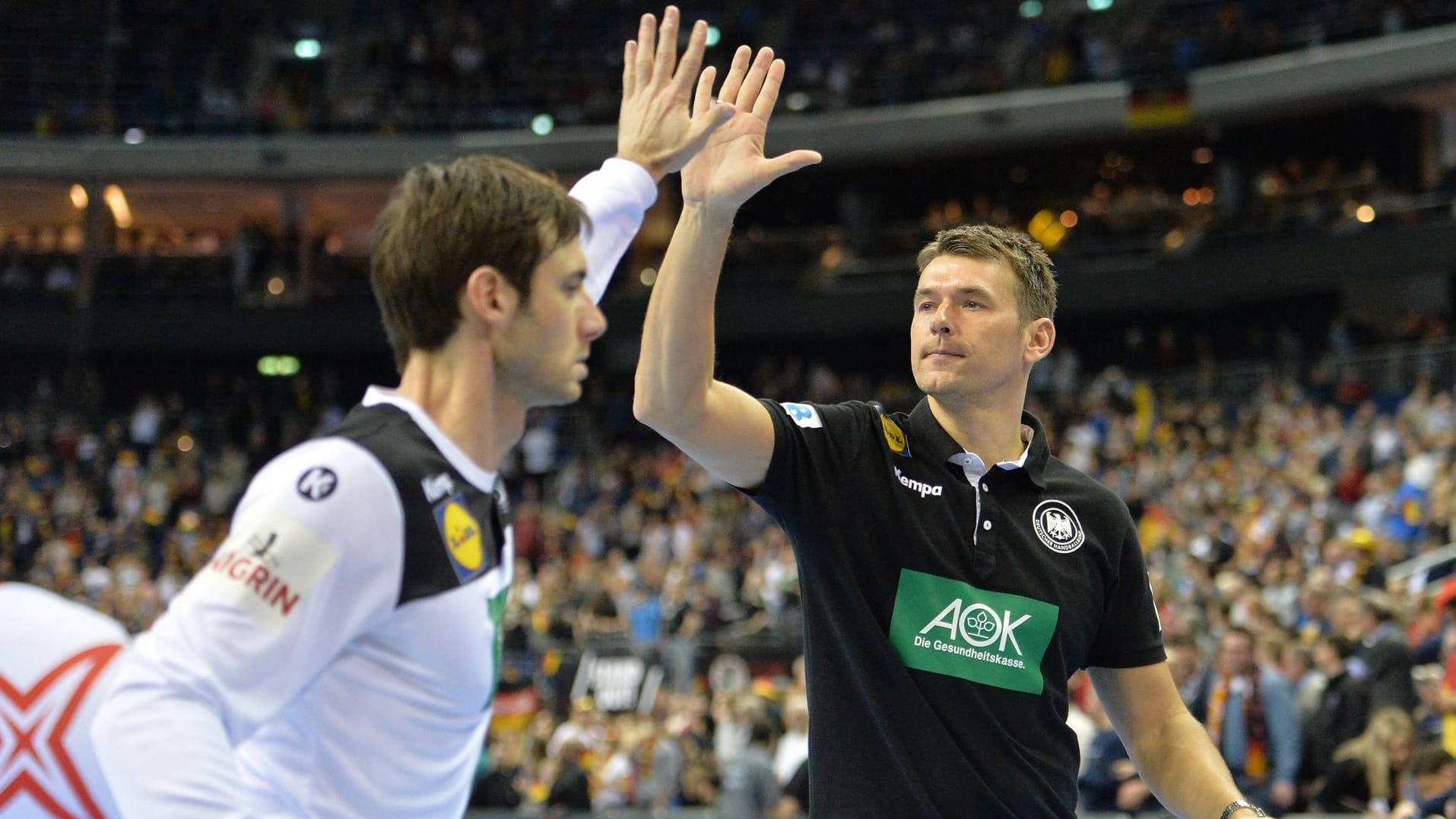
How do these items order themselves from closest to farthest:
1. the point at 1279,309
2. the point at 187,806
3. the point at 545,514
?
the point at 187,806, the point at 545,514, the point at 1279,309

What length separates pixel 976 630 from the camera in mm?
3297

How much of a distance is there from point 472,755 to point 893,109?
2597 centimetres

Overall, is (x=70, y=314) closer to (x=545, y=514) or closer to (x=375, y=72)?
(x=375, y=72)

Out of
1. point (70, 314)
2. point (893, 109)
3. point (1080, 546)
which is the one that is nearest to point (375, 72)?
point (70, 314)

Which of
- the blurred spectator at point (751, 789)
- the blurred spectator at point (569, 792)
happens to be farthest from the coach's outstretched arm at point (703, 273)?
the blurred spectator at point (569, 792)

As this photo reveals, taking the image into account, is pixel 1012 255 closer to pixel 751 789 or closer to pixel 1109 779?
pixel 1109 779

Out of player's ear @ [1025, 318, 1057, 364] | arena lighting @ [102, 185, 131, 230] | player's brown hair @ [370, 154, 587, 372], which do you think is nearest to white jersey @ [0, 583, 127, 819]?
player's brown hair @ [370, 154, 587, 372]

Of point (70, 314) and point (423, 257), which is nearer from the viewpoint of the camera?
point (423, 257)

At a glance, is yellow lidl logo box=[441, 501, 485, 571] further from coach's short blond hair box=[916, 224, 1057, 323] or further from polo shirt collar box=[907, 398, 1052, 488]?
coach's short blond hair box=[916, 224, 1057, 323]

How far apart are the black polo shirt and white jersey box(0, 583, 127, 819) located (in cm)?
169

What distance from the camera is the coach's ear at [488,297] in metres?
2.27

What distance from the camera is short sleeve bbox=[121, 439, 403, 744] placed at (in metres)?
1.97

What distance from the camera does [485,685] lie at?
7.60 feet

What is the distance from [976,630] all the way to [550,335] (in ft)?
4.54
